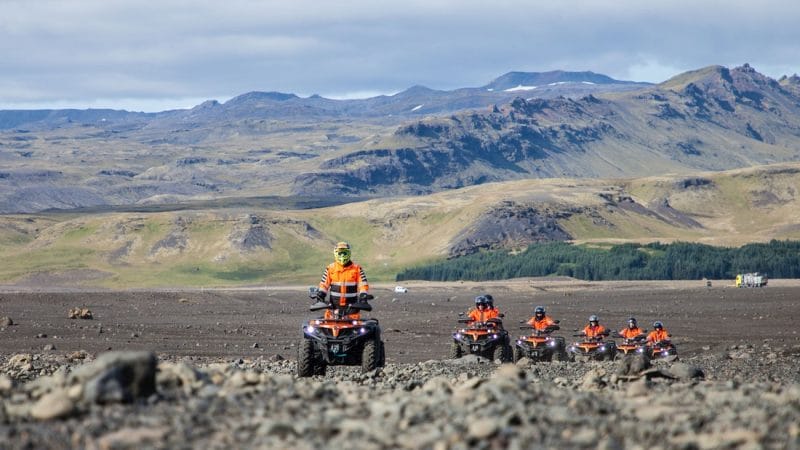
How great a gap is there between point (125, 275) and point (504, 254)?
5288 centimetres

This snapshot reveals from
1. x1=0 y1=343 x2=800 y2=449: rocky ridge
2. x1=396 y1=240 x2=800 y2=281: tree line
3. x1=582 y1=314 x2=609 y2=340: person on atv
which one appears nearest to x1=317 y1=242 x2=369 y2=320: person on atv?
x1=0 y1=343 x2=800 y2=449: rocky ridge

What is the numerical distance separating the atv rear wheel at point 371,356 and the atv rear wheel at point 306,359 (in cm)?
99

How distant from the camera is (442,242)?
193625mm

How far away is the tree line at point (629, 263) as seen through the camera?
144m

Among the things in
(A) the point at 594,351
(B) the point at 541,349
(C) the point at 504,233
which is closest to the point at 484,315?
(B) the point at 541,349

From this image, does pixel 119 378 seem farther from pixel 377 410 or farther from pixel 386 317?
pixel 386 317

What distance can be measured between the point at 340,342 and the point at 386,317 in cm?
4822

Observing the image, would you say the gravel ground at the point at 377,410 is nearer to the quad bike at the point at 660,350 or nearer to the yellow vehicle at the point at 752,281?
the quad bike at the point at 660,350

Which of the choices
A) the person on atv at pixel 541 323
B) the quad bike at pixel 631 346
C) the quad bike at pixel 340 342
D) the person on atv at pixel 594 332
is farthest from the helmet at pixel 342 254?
the quad bike at pixel 631 346

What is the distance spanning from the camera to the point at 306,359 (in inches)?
898

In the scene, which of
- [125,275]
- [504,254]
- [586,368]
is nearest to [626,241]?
[504,254]

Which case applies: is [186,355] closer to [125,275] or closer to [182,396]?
[182,396]

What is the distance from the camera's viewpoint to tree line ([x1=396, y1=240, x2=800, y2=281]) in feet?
473

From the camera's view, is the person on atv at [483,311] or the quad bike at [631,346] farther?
the quad bike at [631,346]
